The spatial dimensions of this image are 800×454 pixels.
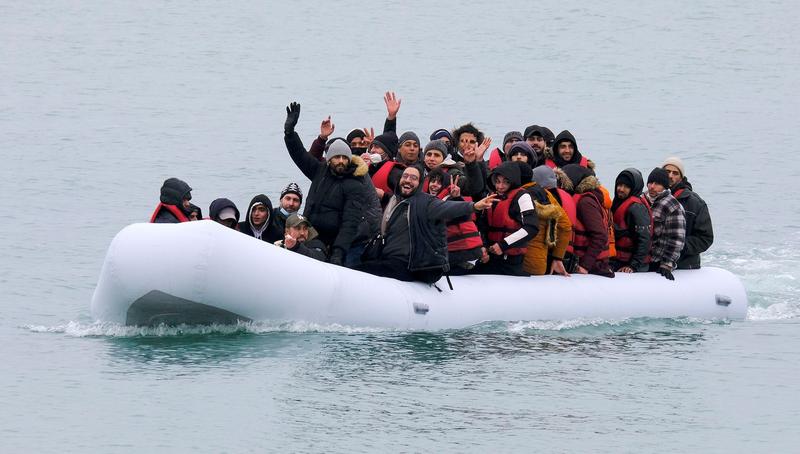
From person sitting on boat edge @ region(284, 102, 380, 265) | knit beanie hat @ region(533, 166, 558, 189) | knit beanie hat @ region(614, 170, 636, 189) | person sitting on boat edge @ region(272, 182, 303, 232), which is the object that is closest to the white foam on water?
knit beanie hat @ region(614, 170, 636, 189)

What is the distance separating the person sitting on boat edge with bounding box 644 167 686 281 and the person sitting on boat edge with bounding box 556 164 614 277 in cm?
67

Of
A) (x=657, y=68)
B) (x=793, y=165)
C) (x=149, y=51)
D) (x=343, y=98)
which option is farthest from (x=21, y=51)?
(x=793, y=165)

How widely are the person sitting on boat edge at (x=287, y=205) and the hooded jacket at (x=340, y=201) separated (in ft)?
0.41

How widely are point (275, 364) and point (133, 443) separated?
2142mm

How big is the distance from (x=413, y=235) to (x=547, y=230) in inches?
59.7

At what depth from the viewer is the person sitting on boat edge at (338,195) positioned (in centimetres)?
1391

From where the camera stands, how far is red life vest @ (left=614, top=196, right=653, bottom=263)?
14977 millimetres

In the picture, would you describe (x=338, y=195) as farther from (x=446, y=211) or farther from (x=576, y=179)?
(x=576, y=179)

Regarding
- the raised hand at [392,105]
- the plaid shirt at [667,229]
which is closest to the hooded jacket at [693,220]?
the plaid shirt at [667,229]

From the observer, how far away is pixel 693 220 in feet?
51.4

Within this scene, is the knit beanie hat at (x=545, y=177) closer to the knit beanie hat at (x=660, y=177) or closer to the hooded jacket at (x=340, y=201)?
the knit beanie hat at (x=660, y=177)

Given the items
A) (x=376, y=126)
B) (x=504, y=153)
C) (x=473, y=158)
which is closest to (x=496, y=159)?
(x=504, y=153)

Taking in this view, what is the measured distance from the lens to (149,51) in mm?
42344

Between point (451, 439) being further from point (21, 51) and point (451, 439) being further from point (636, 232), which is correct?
point (21, 51)
